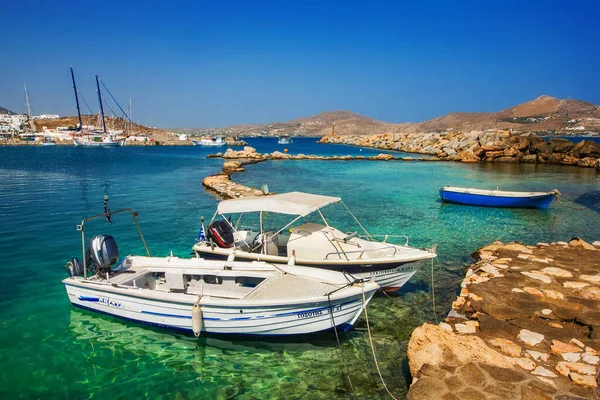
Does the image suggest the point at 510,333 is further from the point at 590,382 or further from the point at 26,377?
the point at 26,377

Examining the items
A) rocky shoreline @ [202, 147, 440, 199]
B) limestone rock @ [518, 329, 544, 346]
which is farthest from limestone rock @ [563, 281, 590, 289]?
rocky shoreline @ [202, 147, 440, 199]

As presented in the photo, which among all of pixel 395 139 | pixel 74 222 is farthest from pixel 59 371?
pixel 395 139

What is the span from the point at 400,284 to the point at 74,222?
19.4 m

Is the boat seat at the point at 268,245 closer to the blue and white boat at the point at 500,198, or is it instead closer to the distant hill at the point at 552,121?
the blue and white boat at the point at 500,198

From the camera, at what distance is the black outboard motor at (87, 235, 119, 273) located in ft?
34.3

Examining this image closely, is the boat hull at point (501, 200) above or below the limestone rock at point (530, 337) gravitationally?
below

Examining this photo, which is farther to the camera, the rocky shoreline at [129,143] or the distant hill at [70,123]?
the distant hill at [70,123]

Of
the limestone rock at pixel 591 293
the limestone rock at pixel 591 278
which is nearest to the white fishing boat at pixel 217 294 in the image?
the limestone rock at pixel 591 293

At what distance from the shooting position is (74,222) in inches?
844

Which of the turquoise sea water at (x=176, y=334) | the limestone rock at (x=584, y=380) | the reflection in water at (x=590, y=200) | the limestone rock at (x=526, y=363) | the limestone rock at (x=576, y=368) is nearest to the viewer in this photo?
the limestone rock at (x=584, y=380)

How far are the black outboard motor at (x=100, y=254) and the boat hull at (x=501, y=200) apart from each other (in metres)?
24.0

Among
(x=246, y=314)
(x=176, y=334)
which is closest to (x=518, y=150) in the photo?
(x=246, y=314)

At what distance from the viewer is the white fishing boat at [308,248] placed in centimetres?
1102

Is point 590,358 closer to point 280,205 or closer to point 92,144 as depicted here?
point 280,205
